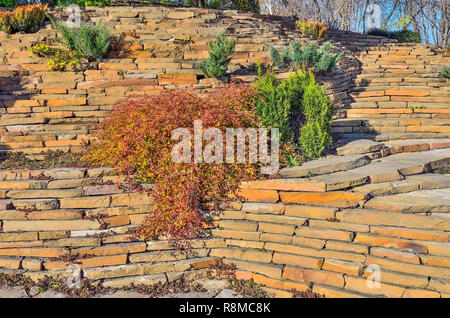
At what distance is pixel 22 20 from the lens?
8156mm

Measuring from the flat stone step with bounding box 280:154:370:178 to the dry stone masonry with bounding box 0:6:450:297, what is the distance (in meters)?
0.01

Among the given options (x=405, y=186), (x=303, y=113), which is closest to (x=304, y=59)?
(x=303, y=113)

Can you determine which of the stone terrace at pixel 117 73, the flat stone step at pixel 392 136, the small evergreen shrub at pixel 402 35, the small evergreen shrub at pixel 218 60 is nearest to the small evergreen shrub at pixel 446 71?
the stone terrace at pixel 117 73

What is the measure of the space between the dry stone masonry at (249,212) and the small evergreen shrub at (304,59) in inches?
59.4

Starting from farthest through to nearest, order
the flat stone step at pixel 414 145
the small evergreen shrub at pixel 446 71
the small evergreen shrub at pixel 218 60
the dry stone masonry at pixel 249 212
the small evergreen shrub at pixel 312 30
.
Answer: the small evergreen shrub at pixel 312 30
the small evergreen shrub at pixel 446 71
the small evergreen shrub at pixel 218 60
the flat stone step at pixel 414 145
the dry stone masonry at pixel 249 212

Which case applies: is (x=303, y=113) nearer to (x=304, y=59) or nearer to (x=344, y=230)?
(x=344, y=230)

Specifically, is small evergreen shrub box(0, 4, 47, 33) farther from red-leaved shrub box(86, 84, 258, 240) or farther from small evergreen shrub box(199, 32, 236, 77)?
red-leaved shrub box(86, 84, 258, 240)

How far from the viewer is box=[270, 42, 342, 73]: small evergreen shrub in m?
7.39

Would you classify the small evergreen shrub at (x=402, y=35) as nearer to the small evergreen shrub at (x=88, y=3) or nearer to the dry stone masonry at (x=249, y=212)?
the dry stone masonry at (x=249, y=212)

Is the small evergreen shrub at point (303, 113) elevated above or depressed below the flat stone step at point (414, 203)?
above

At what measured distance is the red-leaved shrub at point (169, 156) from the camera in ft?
13.7

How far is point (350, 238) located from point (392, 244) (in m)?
0.40

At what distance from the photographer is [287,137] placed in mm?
5109

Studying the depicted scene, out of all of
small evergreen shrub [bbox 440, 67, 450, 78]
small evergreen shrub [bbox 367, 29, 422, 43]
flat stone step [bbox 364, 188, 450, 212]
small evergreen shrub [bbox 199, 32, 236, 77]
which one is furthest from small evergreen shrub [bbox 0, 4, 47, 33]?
small evergreen shrub [bbox 367, 29, 422, 43]
